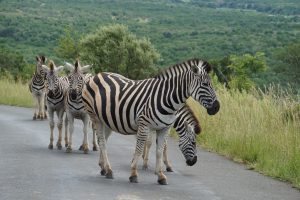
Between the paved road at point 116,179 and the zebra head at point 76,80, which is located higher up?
the zebra head at point 76,80

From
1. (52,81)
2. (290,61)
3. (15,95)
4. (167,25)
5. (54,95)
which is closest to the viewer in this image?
(54,95)

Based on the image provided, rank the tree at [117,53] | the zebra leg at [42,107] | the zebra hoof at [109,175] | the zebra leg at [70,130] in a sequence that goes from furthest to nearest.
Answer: the tree at [117,53] < the zebra leg at [42,107] < the zebra leg at [70,130] < the zebra hoof at [109,175]

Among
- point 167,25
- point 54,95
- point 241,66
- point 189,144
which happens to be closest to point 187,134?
point 189,144

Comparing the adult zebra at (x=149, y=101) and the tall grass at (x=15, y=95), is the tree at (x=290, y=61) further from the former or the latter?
the adult zebra at (x=149, y=101)

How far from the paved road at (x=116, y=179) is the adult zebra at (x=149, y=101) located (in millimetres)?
534

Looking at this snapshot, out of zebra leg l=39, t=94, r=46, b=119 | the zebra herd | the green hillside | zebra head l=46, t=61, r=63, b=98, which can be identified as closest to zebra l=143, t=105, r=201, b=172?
the zebra herd

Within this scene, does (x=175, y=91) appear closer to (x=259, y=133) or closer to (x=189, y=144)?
(x=189, y=144)

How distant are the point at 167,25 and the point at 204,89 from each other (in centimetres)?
10546

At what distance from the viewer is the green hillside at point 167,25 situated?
3012 inches

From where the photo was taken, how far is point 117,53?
3806 centimetres

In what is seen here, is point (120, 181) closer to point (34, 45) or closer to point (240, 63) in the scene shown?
point (240, 63)

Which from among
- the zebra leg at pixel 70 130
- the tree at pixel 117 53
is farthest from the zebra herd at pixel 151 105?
the tree at pixel 117 53

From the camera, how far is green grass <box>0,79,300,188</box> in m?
13.3

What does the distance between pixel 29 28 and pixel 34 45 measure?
14908mm
